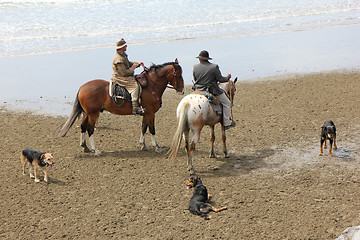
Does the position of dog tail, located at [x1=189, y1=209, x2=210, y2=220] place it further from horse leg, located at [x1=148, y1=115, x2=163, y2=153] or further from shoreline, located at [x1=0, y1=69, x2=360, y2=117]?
shoreline, located at [x1=0, y1=69, x2=360, y2=117]

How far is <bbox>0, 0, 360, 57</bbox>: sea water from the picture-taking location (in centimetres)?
2614

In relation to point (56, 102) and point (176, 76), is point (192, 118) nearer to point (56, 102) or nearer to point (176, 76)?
point (176, 76)

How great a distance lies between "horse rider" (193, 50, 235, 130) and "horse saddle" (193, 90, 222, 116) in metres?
0.16

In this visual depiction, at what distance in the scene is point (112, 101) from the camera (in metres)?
11.3

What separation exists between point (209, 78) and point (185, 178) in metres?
2.49

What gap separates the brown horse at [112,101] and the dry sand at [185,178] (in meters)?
0.81

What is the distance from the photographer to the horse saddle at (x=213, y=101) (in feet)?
33.7

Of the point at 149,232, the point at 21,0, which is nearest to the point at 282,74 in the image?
the point at 149,232

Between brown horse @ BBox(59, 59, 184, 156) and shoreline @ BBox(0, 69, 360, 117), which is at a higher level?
brown horse @ BBox(59, 59, 184, 156)

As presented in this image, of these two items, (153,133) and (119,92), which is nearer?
(119,92)

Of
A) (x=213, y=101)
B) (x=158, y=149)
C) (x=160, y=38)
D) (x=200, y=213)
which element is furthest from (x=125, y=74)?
(x=160, y=38)

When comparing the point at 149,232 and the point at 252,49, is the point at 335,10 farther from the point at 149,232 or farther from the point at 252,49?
the point at 149,232

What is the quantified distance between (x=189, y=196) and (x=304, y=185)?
252 cm

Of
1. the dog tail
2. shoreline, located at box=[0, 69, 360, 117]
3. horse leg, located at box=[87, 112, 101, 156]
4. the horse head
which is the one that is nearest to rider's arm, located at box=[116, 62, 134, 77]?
the horse head
